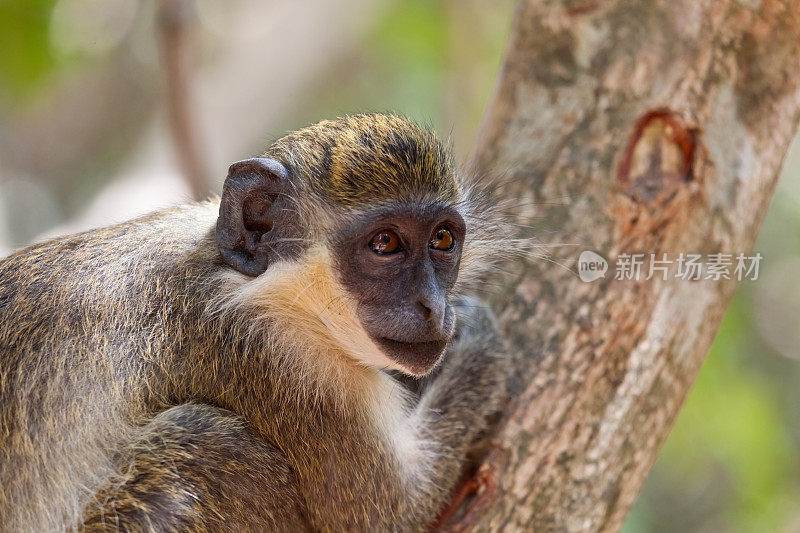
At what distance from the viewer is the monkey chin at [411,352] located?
11.7 ft

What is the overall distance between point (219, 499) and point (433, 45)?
8575mm

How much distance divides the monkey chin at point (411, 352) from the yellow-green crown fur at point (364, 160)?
0.60 meters

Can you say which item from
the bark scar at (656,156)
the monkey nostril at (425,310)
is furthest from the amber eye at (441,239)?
the bark scar at (656,156)

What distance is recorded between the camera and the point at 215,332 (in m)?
3.66

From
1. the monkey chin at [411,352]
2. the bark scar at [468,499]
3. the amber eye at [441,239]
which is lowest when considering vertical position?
the bark scar at [468,499]

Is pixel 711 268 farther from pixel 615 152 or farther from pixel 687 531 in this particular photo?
pixel 687 531

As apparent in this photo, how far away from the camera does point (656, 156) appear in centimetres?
421

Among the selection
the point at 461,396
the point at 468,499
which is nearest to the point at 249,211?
the point at 461,396

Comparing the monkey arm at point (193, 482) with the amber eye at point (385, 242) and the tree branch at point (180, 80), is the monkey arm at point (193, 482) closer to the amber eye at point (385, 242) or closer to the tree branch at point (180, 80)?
the amber eye at point (385, 242)

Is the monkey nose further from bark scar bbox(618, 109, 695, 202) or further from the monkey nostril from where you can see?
bark scar bbox(618, 109, 695, 202)

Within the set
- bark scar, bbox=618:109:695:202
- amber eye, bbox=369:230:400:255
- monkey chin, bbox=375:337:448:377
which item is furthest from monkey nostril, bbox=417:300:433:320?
bark scar, bbox=618:109:695:202

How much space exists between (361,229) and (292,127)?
667 centimetres

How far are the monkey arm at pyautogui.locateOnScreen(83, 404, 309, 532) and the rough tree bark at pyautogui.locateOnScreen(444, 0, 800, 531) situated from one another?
93cm

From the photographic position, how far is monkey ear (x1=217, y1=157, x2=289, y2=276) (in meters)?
3.44
